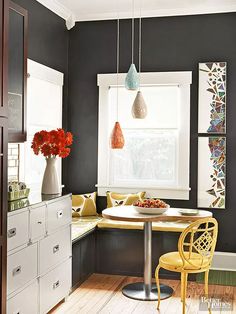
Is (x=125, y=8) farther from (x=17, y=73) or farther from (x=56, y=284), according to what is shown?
(x=56, y=284)

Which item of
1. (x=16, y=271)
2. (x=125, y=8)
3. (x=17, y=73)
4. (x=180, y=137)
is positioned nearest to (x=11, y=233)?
(x=16, y=271)

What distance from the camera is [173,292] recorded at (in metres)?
4.67

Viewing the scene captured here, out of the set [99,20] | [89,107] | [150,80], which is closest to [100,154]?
[89,107]

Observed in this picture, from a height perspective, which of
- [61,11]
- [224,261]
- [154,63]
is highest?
[61,11]

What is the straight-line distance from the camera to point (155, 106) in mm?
5801

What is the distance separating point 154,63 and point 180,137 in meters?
0.96

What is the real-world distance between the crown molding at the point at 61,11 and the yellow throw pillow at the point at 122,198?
217 centimetres

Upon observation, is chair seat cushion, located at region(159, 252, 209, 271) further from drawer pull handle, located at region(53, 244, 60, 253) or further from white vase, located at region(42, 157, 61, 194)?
white vase, located at region(42, 157, 61, 194)

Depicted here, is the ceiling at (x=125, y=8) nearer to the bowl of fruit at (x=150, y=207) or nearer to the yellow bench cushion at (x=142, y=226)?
the bowl of fruit at (x=150, y=207)

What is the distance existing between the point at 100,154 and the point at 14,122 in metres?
2.30

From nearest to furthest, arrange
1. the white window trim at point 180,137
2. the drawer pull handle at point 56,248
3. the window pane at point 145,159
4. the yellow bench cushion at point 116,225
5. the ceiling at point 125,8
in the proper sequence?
the drawer pull handle at point 56,248 → the yellow bench cushion at point 116,225 → the ceiling at point 125,8 → the white window trim at point 180,137 → the window pane at point 145,159

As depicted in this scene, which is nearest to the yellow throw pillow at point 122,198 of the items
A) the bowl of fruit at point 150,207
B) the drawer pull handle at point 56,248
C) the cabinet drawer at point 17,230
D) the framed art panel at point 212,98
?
the framed art panel at point 212,98

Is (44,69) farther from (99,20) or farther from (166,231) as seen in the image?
(166,231)

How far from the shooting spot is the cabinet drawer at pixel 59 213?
395 cm
